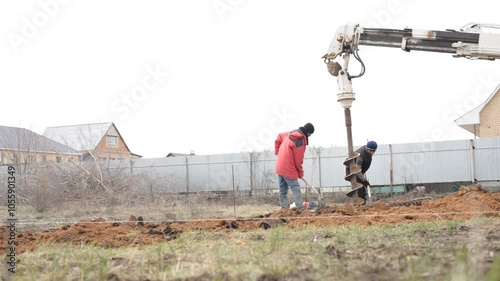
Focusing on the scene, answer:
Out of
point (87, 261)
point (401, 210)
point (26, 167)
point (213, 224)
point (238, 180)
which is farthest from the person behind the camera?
point (238, 180)

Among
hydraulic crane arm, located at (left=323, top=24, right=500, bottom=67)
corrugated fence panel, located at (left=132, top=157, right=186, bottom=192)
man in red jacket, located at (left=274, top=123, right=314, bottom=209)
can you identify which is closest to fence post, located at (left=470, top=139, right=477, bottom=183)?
hydraulic crane arm, located at (left=323, top=24, right=500, bottom=67)

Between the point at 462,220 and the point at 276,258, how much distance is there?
491cm

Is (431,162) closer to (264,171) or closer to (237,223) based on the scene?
(264,171)

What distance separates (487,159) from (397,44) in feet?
41.8

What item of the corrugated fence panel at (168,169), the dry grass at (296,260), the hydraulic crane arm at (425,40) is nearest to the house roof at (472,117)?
the corrugated fence panel at (168,169)

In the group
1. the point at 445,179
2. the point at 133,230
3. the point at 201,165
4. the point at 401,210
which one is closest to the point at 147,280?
the point at 133,230

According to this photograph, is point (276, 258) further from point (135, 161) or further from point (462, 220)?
point (135, 161)

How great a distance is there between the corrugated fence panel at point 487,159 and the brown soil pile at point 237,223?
12077mm

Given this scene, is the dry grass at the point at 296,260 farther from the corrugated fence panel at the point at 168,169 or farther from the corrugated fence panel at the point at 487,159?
the corrugated fence panel at the point at 168,169

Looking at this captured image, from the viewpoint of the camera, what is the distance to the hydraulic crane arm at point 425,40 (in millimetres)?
11680

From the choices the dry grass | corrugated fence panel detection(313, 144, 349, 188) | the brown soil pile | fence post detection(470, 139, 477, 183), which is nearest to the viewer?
the dry grass

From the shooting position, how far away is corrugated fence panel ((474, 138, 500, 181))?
2286 centimetres

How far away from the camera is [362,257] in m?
4.37

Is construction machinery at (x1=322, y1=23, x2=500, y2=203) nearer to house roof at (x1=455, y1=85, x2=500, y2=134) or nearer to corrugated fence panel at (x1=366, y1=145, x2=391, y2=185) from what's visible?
corrugated fence panel at (x1=366, y1=145, x2=391, y2=185)
